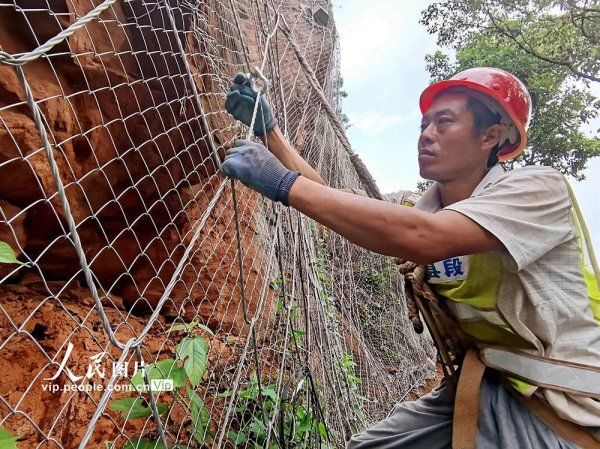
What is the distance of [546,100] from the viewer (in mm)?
8609

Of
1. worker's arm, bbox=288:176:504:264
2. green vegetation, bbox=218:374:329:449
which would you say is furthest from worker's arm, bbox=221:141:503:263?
green vegetation, bbox=218:374:329:449

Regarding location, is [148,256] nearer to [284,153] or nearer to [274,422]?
[284,153]

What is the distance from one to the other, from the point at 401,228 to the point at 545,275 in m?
0.55

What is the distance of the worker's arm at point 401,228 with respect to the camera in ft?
3.68

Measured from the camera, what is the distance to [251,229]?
2717 mm

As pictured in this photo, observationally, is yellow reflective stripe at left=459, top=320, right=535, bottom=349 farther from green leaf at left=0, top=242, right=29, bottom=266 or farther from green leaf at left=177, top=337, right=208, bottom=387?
green leaf at left=0, top=242, right=29, bottom=266

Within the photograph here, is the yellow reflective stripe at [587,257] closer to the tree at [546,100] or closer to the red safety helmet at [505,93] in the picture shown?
the red safety helmet at [505,93]

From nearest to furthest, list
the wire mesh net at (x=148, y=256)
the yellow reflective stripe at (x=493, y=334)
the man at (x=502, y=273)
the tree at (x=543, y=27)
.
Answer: the man at (x=502, y=273)
the yellow reflective stripe at (x=493, y=334)
the wire mesh net at (x=148, y=256)
the tree at (x=543, y=27)

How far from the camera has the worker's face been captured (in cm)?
160

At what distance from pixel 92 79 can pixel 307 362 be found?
166 centimetres

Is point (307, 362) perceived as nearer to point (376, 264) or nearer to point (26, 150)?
point (26, 150)

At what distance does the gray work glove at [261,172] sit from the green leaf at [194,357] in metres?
0.48

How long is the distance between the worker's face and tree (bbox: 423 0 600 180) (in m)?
7.86

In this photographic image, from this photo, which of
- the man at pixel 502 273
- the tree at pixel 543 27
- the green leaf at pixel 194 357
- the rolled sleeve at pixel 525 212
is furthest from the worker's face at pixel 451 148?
the tree at pixel 543 27
